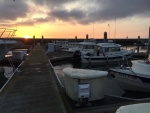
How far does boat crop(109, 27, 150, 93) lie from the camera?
11258 millimetres

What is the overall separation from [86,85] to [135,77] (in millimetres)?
5458

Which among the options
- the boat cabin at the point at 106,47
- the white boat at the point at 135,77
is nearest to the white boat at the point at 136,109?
the white boat at the point at 135,77

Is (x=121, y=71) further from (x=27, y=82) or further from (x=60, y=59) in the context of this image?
(x=60, y=59)

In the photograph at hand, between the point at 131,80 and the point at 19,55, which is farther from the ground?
the point at 19,55

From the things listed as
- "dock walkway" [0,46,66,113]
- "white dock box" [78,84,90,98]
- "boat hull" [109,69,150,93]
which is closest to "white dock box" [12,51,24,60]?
"dock walkway" [0,46,66,113]

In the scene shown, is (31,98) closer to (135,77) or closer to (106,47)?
(135,77)

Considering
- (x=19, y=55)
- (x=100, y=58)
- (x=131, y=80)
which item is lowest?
(x=100, y=58)

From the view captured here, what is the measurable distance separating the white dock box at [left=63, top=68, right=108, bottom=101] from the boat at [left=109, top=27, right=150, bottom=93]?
422 centimetres

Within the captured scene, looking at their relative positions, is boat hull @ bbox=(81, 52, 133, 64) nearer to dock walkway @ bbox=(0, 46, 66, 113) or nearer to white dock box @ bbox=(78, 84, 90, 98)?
dock walkway @ bbox=(0, 46, 66, 113)

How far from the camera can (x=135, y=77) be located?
38.0 feet

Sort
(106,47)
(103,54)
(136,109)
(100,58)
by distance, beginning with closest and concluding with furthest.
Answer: (136,109)
(100,58)
(103,54)
(106,47)

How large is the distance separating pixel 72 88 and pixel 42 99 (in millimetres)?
1287

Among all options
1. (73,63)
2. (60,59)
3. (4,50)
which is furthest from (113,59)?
(4,50)

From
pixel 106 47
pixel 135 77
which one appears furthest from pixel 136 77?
pixel 106 47
